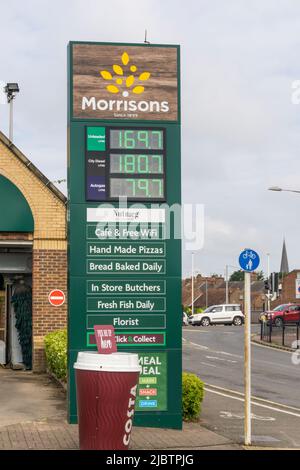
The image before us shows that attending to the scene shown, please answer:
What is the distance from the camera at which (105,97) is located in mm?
14320

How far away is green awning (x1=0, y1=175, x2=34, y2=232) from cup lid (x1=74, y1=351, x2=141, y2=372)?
1235 cm

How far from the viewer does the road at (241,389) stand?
15008 millimetres

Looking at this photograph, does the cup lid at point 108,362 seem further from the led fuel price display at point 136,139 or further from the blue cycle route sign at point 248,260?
the led fuel price display at point 136,139

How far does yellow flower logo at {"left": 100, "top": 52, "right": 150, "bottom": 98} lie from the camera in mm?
14336

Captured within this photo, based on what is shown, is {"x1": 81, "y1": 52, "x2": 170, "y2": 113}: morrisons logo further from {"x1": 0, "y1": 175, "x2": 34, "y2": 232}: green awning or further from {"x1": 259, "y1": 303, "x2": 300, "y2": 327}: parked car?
{"x1": 259, "y1": 303, "x2": 300, "y2": 327}: parked car

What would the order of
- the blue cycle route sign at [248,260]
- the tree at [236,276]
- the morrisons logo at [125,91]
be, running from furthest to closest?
the tree at [236,276]
the morrisons logo at [125,91]
the blue cycle route sign at [248,260]

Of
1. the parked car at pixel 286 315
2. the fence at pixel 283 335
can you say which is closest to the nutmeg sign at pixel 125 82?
the fence at pixel 283 335

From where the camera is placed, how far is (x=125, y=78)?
1444 cm

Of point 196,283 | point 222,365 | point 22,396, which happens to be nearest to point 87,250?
point 22,396

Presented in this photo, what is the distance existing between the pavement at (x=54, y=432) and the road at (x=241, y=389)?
0.73m
